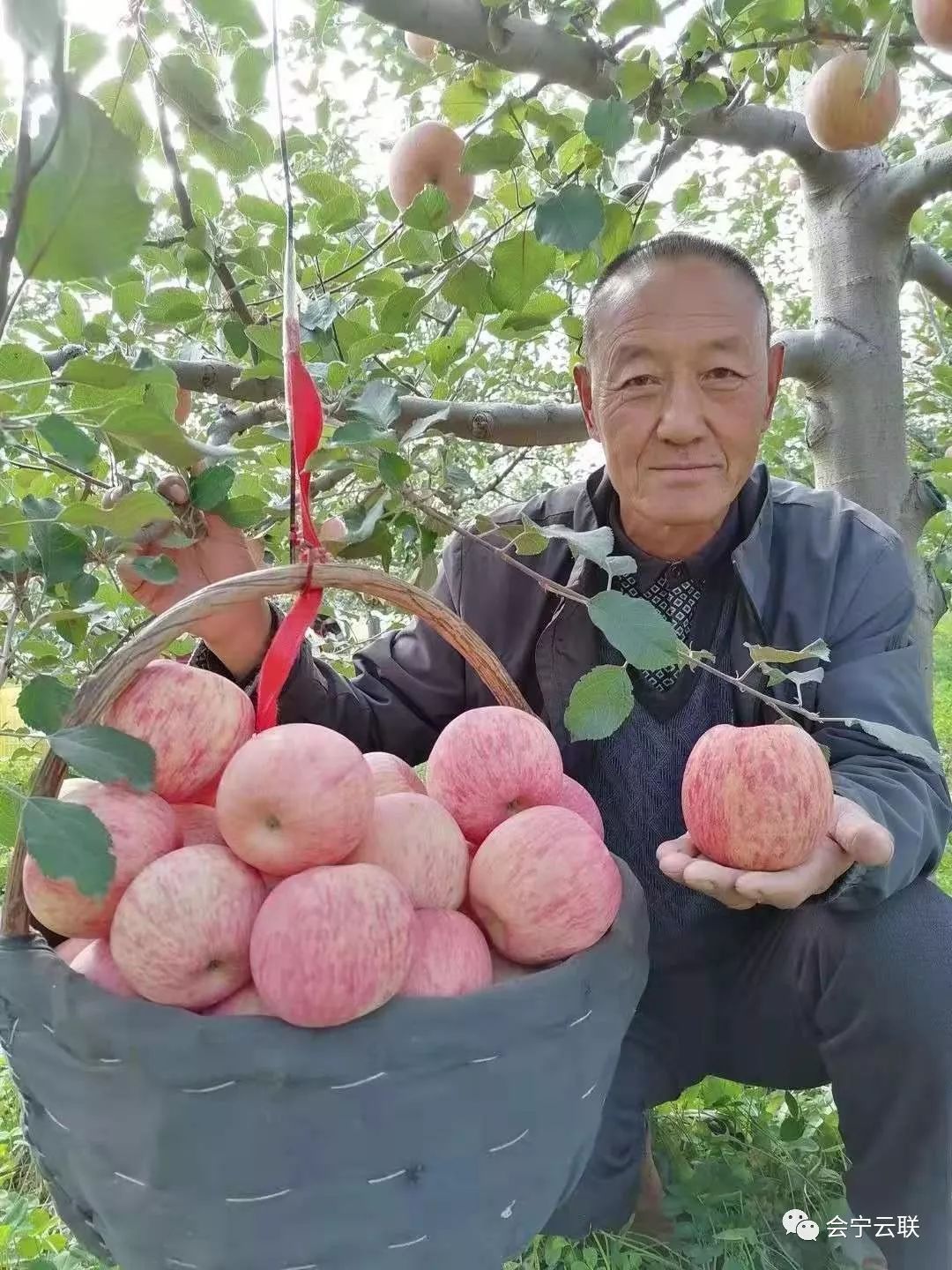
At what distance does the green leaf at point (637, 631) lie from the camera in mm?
744

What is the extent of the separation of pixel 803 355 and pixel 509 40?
0.96m

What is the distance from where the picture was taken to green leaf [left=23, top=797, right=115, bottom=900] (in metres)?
0.56

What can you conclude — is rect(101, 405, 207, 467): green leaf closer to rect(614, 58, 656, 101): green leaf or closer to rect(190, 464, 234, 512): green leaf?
rect(190, 464, 234, 512): green leaf

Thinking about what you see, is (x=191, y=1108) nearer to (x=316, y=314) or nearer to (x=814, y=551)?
(x=316, y=314)

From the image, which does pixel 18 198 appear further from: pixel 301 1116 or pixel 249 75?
pixel 249 75

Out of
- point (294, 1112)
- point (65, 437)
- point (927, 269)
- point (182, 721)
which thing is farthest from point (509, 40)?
point (927, 269)

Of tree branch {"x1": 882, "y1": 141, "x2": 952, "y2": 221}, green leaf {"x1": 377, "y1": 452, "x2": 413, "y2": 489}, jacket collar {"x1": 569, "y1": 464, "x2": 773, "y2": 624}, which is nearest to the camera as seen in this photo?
green leaf {"x1": 377, "y1": 452, "x2": 413, "y2": 489}

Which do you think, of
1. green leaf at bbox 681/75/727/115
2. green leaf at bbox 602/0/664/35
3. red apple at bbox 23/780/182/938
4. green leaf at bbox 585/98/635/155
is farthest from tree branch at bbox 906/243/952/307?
red apple at bbox 23/780/182/938

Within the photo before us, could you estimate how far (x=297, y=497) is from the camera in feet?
2.69

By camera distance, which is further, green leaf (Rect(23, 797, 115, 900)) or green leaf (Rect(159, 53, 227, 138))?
green leaf (Rect(159, 53, 227, 138))

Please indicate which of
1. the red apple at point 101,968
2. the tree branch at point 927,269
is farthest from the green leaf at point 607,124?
the tree branch at point 927,269

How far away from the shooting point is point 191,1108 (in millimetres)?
618

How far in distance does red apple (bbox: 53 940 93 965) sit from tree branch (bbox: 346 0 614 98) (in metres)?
0.87

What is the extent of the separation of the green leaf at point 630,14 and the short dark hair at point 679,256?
0.33 meters
